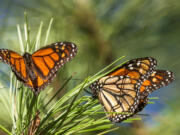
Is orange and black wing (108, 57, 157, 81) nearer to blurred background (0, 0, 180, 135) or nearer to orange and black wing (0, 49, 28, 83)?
blurred background (0, 0, 180, 135)

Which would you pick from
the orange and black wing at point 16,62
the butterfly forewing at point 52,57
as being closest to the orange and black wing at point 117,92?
the butterfly forewing at point 52,57

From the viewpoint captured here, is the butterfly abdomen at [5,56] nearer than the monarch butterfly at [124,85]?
Result: Yes

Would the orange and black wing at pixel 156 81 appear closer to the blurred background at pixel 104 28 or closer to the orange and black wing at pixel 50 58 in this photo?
the blurred background at pixel 104 28

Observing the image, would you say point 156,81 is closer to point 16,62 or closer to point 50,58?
point 50,58

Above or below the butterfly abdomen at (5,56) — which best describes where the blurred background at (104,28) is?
above

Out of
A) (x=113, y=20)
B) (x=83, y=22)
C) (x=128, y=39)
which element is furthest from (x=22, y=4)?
(x=128, y=39)

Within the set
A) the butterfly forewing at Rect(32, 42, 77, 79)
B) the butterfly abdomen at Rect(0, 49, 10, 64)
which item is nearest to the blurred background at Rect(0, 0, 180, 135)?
the butterfly forewing at Rect(32, 42, 77, 79)

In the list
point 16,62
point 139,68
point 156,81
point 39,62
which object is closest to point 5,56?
point 16,62
